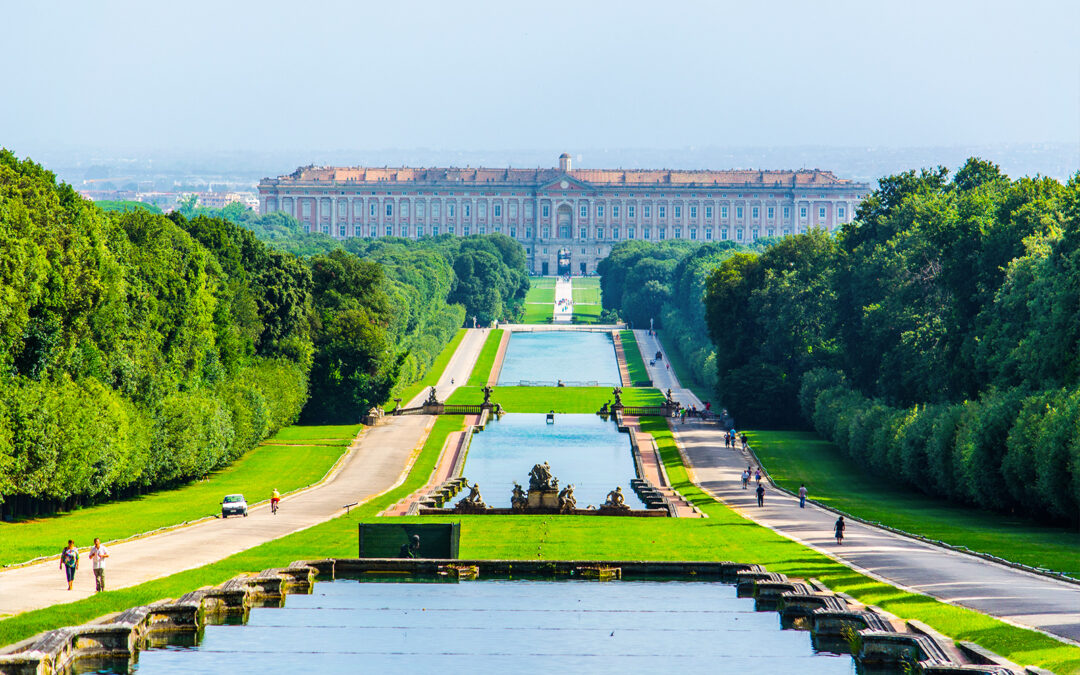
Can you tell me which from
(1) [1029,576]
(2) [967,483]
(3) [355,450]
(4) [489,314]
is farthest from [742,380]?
(4) [489,314]

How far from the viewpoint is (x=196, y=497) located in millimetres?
55344

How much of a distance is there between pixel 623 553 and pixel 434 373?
248 feet

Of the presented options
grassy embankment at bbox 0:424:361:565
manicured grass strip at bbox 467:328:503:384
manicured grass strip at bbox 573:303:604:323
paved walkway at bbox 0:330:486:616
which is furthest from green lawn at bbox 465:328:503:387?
paved walkway at bbox 0:330:486:616

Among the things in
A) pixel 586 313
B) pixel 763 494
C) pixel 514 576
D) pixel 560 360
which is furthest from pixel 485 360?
pixel 514 576

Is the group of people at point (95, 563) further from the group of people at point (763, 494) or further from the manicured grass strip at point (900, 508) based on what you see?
the manicured grass strip at point (900, 508)

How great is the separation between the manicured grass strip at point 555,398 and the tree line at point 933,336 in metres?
5.77

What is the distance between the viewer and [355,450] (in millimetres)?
71250

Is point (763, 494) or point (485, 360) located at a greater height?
point (763, 494)

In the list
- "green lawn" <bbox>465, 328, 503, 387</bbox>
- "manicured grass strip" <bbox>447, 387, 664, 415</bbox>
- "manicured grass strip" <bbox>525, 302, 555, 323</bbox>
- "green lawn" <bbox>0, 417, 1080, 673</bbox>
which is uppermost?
"green lawn" <bbox>0, 417, 1080, 673</bbox>

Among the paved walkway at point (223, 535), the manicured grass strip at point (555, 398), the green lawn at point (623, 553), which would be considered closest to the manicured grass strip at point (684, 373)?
the manicured grass strip at point (555, 398)

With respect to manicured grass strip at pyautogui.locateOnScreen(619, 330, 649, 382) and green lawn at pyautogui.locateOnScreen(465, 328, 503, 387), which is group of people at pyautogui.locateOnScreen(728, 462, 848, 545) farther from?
manicured grass strip at pyautogui.locateOnScreen(619, 330, 649, 382)

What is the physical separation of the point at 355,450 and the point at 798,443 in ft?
68.5

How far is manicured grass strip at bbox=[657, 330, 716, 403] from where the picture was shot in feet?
327

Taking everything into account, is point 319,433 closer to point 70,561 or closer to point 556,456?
point 556,456
